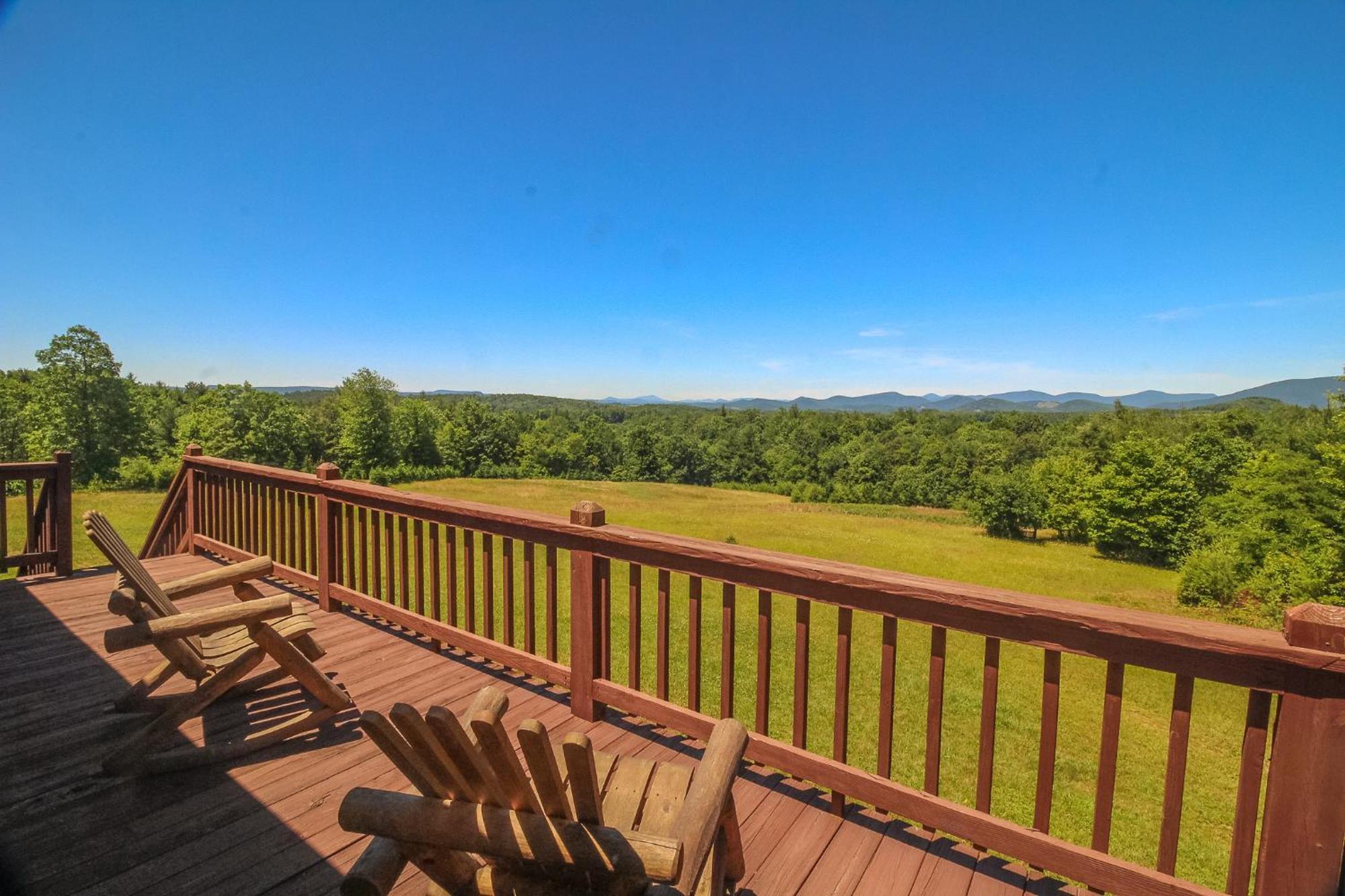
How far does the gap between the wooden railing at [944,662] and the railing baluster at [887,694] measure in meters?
0.01

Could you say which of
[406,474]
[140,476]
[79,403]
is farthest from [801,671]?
[406,474]

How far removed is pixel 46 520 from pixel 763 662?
7.04 m

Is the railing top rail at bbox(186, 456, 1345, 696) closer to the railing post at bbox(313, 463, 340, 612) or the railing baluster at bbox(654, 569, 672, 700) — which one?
the railing baluster at bbox(654, 569, 672, 700)

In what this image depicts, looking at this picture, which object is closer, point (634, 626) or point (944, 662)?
point (944, 662)

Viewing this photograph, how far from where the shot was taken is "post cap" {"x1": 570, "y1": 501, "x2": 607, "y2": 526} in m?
2.76

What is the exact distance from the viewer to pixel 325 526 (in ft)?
14.0

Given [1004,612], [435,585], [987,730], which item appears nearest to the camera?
[1004,612]

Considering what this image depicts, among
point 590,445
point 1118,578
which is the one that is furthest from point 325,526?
point 590,445

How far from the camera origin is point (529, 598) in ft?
10.3

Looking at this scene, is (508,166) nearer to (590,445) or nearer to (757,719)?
(757,719)

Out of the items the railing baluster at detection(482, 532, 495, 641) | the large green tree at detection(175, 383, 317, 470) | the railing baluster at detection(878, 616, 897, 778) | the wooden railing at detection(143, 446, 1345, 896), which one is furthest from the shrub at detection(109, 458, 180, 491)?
the railing baluster at detection(878, 616, 897, 778)

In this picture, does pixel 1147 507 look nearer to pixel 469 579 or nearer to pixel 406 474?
pixel 469 579

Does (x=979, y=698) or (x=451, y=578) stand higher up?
(x=451, y=578)

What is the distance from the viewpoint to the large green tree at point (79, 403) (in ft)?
111
